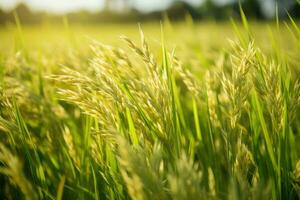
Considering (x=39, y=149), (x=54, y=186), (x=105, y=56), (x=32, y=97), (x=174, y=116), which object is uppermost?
(x=105, y=56)

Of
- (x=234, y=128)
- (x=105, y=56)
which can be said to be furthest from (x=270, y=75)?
(x=105, y=56)

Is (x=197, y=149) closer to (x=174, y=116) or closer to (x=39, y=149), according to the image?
(x=174, y=116)

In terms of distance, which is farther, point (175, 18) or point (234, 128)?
point (175, 18)

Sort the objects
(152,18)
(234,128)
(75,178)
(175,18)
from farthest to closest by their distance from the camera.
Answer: (175,18)
(152,18)
(75,178)
(234,128)

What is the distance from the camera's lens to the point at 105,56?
126 centimetres

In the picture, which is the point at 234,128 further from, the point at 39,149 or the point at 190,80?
the point at 39,149

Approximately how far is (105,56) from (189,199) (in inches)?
28.1

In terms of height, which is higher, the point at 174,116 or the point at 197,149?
the point at 174,116

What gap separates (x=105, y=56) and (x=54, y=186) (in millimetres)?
589

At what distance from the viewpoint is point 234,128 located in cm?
103

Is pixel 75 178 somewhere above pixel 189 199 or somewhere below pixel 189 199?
below

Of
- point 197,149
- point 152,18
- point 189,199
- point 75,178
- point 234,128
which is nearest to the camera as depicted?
point 189,199

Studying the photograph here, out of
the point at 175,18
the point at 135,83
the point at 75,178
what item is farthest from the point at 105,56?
the point at 175,18

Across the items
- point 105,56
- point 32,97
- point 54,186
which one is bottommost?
point 54,186
